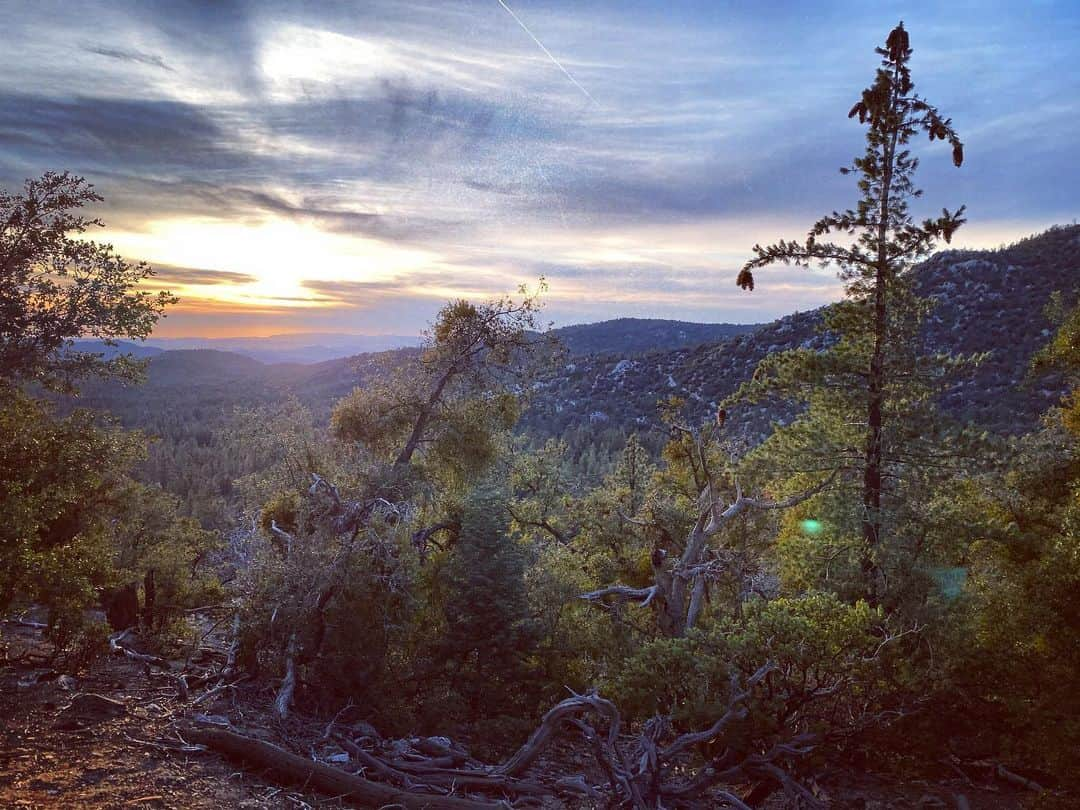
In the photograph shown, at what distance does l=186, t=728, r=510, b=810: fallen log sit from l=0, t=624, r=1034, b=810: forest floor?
0.16 m

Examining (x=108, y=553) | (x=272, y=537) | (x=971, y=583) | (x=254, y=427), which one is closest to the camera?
(x=108, y=553)

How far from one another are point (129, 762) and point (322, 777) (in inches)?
84.0

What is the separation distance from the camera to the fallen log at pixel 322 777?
7371mm

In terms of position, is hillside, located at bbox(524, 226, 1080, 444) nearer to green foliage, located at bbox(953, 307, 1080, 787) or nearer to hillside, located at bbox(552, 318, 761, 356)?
green foliage, located at bbox(953, 307, 1080, 787)

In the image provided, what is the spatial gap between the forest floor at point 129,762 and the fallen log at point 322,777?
0.16 meters

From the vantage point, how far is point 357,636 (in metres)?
11.3

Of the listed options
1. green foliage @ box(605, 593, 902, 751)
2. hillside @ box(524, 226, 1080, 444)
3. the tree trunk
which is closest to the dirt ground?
green foliage @ box(605, 593, 902, 751)

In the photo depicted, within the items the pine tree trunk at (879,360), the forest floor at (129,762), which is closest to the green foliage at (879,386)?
the pine tree trunk at (879,360)

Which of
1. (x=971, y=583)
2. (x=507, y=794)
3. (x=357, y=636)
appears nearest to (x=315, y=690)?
(x=357, y=636)

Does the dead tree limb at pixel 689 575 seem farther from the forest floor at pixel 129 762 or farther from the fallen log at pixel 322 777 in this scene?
the fallen log at pixel 322 777

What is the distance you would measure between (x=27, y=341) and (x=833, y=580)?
16.1 meters

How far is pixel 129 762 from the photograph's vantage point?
7086 millimetres

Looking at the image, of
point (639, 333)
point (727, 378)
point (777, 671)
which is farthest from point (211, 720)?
point (639, 333)

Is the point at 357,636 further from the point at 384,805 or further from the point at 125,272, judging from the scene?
the point at 125,272
